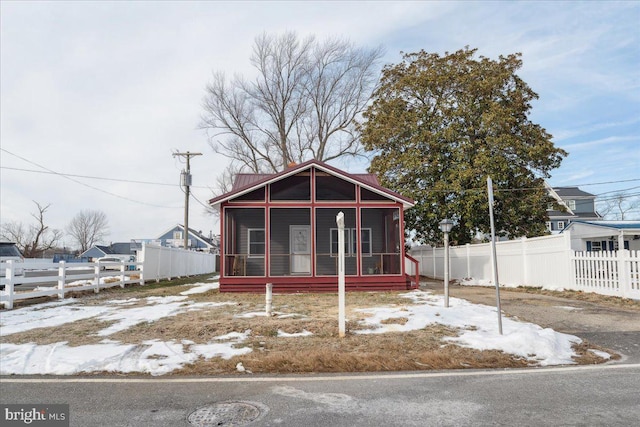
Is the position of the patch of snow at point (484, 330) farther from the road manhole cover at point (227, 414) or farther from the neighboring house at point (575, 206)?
the neighboring house at point (575, 206)

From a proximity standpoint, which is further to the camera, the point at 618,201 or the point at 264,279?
the point at 618,201

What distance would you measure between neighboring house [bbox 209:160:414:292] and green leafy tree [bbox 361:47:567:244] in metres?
6.20

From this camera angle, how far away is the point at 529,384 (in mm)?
4852

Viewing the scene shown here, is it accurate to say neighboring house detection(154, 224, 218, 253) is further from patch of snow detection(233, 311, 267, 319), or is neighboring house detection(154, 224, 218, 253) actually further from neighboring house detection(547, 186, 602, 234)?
patch of snow detection(233, 311, 267, 319)

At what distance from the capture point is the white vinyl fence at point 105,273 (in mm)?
10716

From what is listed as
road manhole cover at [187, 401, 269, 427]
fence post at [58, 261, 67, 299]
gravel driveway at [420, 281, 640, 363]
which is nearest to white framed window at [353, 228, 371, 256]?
gravel driveway at [420, 281, 640, 363]

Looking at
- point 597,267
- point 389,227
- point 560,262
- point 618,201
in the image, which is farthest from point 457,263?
point 618,201

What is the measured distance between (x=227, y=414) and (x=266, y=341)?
286 cm

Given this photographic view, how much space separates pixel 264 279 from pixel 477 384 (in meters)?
11.0

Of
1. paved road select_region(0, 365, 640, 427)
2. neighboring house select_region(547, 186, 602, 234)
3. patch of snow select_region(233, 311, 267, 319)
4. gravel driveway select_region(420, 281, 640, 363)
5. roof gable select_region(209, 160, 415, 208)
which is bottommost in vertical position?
paved road select_region(0, 365, 640, 427)

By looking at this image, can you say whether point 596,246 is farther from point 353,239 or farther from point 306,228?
point 306,228

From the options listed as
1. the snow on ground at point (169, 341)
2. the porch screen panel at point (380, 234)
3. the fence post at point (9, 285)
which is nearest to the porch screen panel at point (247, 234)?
the porch screen panel at point (380, 234)

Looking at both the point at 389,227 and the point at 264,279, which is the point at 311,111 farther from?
the point at 264,279

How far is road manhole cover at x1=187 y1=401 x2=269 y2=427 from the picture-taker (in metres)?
3.79
